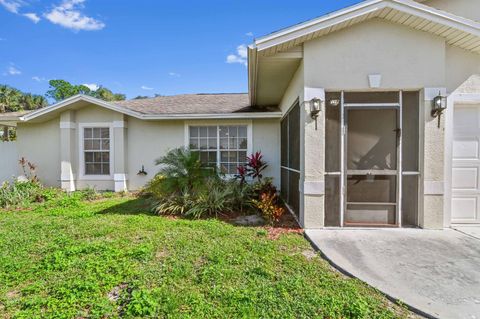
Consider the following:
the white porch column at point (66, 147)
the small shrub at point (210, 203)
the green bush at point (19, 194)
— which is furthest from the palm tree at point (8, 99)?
the small shrub at point (210, 203)

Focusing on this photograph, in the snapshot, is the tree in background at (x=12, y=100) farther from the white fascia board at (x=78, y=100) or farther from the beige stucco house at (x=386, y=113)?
the beige stucco house at (x=386, y=113)

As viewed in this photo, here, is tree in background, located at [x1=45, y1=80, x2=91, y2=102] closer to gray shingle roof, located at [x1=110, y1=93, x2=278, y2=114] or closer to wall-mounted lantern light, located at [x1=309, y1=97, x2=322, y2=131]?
gray shingle roof, located at [x1=110, y1=93, x2=278, y2=114]

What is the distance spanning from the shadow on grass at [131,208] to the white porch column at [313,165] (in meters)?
3.95

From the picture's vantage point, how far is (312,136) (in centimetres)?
486

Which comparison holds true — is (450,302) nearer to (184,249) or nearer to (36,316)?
(184,249)

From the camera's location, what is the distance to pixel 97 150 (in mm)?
9406

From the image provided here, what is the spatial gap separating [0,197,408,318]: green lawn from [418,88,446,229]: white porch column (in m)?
2.68

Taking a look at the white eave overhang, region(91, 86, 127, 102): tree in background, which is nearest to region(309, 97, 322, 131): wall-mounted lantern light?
the white eave overhang

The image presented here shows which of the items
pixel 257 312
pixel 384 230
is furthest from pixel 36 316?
pixel 384 230

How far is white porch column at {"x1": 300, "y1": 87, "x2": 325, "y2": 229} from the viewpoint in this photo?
4840 millimetres

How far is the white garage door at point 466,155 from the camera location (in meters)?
5.05

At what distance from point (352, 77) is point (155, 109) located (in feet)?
25.4

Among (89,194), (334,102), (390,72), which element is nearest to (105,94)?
(89,194)

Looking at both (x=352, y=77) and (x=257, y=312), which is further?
(x=352, y=77)
